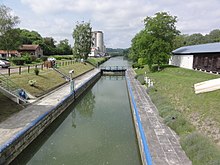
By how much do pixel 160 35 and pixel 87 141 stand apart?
20.8 meters

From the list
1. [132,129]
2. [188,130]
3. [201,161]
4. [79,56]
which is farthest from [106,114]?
[79,56]

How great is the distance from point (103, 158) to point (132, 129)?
3.61 meters

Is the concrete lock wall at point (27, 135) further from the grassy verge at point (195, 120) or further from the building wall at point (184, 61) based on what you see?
the building wall at point (184, 61)

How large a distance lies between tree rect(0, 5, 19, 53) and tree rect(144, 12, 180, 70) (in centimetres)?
2336

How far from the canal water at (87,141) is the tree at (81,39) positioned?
29.5 meters

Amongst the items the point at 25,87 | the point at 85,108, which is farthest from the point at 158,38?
the point at 25,87

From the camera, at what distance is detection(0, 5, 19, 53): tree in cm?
3120

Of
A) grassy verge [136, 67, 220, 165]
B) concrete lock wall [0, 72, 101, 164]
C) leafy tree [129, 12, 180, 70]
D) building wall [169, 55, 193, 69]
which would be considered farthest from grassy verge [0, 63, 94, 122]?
building wall [169, 55, 193, 69]

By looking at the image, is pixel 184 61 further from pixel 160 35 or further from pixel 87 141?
pixel 87 141

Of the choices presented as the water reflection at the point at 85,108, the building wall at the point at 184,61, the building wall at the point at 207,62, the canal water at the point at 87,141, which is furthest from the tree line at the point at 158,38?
the canal water at the point at 87,141

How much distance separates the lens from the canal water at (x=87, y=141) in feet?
24.2

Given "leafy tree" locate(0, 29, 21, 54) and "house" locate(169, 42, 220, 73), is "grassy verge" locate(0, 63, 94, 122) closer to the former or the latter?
"house" locate(169, 42, 220, 73)

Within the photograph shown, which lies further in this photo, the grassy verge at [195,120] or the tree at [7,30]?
the tree at [7,30]

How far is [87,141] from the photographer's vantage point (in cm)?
897
